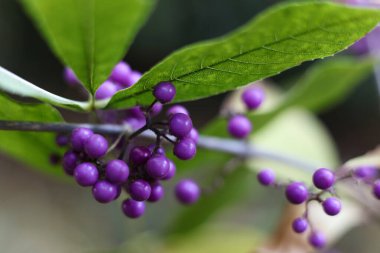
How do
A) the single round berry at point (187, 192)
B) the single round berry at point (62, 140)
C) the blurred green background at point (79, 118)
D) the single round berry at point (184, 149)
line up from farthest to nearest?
the blurred green background at point (79, 118), the single round berry at point (187, 192), the single round berry at point (62, 140), the single round berry at point (184, 149)

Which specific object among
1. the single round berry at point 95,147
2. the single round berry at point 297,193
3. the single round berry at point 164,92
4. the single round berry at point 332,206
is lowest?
the single round berry at point 332,206

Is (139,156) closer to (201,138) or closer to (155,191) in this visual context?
(155,191)

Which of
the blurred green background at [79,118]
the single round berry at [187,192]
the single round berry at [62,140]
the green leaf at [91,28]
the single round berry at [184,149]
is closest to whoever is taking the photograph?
the green leaf at [91,28]

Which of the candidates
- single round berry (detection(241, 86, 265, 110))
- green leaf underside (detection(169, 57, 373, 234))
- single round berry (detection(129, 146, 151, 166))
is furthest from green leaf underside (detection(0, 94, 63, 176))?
single round berry (detection(241, 86, 265, 110))

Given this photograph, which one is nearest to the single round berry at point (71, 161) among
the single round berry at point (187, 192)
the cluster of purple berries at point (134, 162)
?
the cluster of purple berries at point (134, 162)

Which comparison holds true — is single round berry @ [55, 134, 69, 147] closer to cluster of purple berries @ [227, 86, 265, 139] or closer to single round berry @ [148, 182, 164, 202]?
single round berry @ [148, 182, 164, 202]

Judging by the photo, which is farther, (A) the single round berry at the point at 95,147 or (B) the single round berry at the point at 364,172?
(B) the single round berry at the point at 364,172

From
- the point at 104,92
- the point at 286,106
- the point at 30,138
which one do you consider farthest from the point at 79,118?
the point at 104,92

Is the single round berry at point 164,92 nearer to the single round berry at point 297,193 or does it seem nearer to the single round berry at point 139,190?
the single round berry at point 139,190
